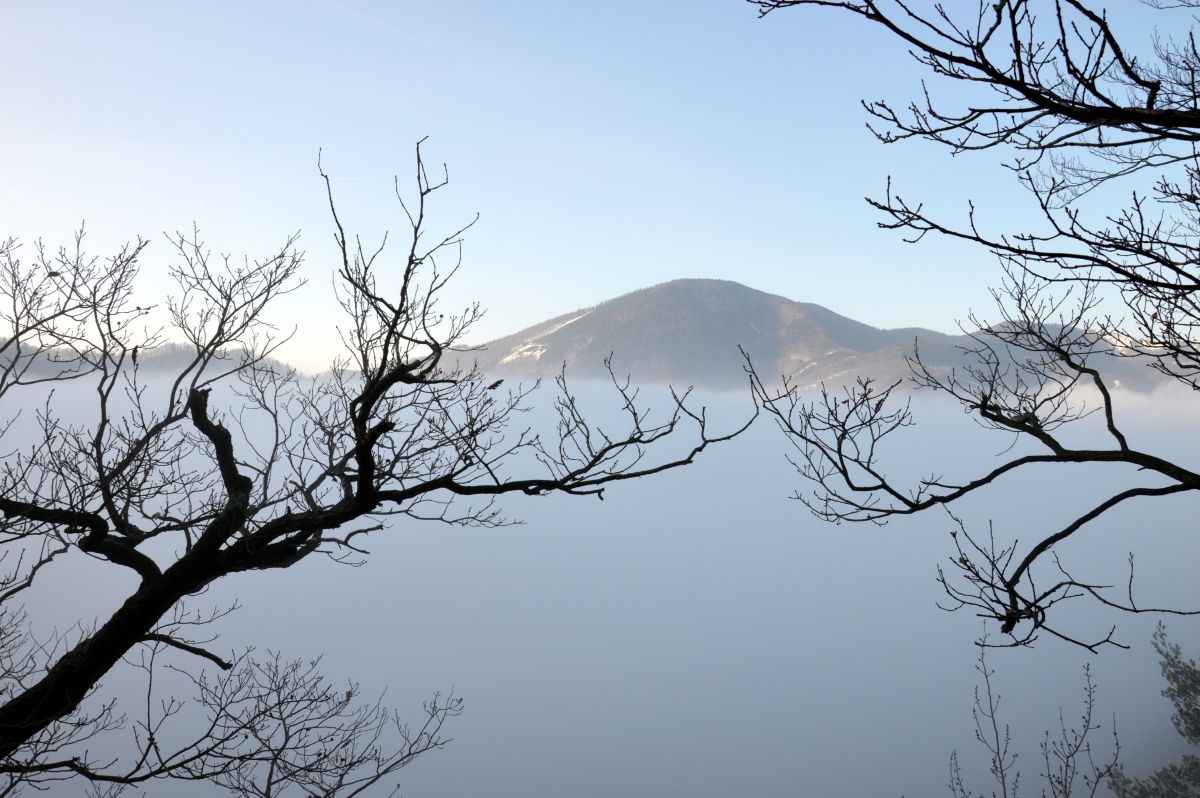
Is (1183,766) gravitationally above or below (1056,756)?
below

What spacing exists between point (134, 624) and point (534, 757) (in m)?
129

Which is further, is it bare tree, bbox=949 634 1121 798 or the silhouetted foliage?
the silhouetted foliage

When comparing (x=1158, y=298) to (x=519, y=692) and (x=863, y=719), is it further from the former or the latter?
(x=519, y=692)

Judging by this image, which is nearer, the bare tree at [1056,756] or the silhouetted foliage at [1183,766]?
the bare tree at [1056,756]

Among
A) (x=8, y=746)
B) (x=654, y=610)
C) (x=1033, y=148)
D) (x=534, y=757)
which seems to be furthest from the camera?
(x=654, y=610)

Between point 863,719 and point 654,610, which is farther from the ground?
point 654,610

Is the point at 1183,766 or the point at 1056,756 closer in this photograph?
the point at 1183,766

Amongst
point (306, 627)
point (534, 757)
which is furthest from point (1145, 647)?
point (306, 627)

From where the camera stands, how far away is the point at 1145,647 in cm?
12488

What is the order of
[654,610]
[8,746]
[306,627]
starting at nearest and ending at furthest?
1. [8,746]
2. [306,627]
3. [654,610]

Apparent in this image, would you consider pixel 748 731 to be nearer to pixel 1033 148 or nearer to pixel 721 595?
pixel 721 595

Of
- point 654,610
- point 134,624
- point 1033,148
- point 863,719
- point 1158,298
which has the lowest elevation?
point 863,719

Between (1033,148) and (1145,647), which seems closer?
(1033,148)

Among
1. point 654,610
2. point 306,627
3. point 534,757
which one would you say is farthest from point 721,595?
point 306,627
